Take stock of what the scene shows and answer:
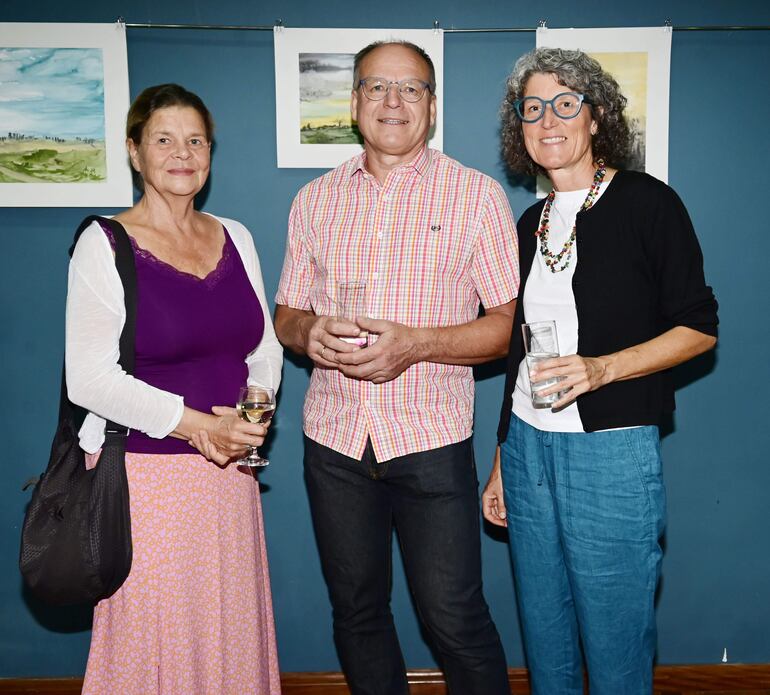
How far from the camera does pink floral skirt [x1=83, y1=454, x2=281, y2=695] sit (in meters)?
1.98

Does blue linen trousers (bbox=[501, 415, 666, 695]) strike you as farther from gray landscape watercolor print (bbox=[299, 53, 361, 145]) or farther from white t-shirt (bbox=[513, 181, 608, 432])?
gray landscape watercolor print (bbox=[299, 53, 361, 145])

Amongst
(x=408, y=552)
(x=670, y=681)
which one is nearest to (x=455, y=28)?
(x=408, y=552)

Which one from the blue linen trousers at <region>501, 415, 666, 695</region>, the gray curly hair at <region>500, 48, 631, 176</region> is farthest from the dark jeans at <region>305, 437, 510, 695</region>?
the gray curly hair at <region>500, 48, 631, 176</region>

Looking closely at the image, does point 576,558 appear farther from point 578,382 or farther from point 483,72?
point 483,72

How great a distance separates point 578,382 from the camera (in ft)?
5.99

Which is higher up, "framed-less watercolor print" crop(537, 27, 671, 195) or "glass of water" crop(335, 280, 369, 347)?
"framed-less watercolor print" crop(537, 27, 671, 195)

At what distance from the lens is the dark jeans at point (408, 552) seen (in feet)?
7.26

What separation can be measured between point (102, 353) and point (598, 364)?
1257 millimetres

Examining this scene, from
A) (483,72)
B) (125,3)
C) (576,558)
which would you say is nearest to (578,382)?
(576,558)

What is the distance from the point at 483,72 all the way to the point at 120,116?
133 centimetres

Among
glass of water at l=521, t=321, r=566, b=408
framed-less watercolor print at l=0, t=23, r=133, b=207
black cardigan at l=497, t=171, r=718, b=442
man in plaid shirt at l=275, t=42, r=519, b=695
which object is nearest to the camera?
glass of water at l=521, t=321, r=566, b=408

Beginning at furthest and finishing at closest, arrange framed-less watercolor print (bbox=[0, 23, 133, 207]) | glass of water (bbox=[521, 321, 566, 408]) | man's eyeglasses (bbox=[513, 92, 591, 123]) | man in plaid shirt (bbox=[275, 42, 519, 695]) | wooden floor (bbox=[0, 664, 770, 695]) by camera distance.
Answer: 1. wooden floor (bbox=[0, 664, 770, 695])
2. framed-less watercolor print (bbox=[0, 23, 133, 207])
3. man in plaid shirt (bbox=[275, 42, 519, 695])
4. man's eyeglasses (bbox=[513, 92, 591, 123])
5. glass of water (bbox=[521, 321, 566, 408])

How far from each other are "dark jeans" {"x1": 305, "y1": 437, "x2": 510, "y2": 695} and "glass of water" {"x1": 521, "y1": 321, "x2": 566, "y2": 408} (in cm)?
49

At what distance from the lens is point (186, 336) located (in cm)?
202
